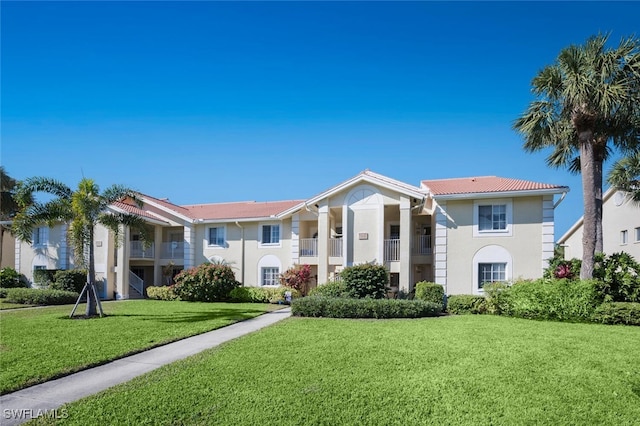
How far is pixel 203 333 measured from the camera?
41.1 ft

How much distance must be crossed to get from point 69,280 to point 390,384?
79.6ft

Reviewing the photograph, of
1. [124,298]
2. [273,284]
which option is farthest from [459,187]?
[124,298]

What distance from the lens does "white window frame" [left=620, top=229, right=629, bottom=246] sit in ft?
93.5

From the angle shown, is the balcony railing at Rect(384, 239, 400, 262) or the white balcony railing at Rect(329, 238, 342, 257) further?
the white balcony railing at Rect(329, 238, 342, 257)

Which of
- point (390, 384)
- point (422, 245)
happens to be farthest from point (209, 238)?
point (390, 384)

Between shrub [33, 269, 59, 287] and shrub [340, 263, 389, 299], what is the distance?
68.2ft

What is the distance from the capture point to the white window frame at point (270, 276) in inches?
1024

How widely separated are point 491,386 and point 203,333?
866 centimetres

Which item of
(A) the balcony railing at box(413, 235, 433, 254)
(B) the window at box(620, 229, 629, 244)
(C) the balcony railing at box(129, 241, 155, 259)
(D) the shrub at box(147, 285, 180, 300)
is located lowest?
(D) the shrub at box(147, 285, 180, 300)

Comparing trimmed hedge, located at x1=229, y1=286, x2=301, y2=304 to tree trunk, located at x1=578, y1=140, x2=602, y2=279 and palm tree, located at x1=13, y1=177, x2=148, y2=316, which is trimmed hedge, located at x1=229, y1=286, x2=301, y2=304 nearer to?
palm tree, located at x1=13, y1=177, x2=148, y2=316

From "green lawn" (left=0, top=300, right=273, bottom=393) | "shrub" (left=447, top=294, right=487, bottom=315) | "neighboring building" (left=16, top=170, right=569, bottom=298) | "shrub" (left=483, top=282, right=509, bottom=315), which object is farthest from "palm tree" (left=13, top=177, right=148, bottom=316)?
"shrub" (left=483, top=282, right=509, bottom=315)

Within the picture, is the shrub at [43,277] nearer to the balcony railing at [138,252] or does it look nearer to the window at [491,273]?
the balcony railing at [138,252]

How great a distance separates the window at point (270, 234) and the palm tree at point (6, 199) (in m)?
19.6

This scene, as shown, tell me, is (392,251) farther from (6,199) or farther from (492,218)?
(6,199)
